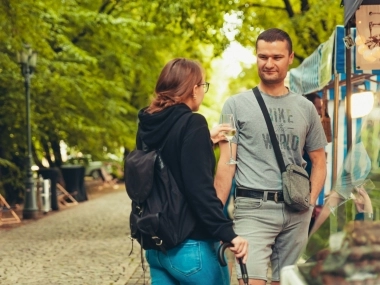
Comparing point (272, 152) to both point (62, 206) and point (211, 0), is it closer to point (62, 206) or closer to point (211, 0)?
point (211, 0)

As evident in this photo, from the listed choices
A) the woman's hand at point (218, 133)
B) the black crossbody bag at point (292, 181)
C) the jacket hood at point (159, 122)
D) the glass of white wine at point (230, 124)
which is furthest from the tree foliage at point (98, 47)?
the jacket hood at point (159, 122)

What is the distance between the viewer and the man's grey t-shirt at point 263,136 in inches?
188

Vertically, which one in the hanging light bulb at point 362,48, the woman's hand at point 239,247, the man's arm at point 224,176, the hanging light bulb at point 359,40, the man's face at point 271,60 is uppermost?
the hanging light bulb at point 359,40

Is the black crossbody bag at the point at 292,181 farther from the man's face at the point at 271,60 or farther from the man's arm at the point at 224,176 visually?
the man's arm at the point at 224,176

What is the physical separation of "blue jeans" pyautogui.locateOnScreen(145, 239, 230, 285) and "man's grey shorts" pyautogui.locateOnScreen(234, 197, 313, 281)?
70 centimetres

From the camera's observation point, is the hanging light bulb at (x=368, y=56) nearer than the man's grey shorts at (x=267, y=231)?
No

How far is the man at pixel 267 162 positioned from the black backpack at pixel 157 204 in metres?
0.72

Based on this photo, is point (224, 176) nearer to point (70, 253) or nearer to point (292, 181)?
point (292, 181)

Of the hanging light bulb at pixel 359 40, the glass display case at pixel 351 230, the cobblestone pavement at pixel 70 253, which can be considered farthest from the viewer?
the cobblestone pavement at pixel 70 253

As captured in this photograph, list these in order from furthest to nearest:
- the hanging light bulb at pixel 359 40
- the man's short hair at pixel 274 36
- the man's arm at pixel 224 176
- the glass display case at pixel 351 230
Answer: the hanging light bulb at pixel 359 40 → the man's short hair at pixel 274 36 → the man's arm at pixel 224 176 → the glass display case at pixel 351 230

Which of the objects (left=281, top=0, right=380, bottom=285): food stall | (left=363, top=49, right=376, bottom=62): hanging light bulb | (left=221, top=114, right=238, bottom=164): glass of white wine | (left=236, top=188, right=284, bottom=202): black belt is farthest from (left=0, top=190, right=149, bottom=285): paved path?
(left=281, top=0, right=380, bottom=285): food stall

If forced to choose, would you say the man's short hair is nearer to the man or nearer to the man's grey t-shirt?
the man

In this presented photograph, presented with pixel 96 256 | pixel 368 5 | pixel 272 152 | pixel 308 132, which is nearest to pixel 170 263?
pixel 272 152

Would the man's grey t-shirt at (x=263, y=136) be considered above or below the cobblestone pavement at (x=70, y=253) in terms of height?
above
